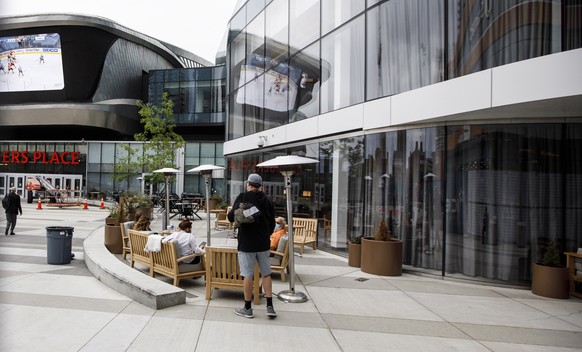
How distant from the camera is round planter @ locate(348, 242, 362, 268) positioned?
32.1 feet

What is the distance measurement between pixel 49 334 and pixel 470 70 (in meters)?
8.68

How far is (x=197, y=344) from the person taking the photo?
15.4 ft

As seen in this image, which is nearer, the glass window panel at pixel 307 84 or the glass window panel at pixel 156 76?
the glass window panel at pixel 307 84

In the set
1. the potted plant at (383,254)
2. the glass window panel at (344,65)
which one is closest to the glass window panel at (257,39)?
the glass window panel at (344,65)

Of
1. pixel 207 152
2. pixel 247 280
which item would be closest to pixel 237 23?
pixel 247 280

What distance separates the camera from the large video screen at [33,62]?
154ft

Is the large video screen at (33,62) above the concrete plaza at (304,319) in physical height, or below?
above

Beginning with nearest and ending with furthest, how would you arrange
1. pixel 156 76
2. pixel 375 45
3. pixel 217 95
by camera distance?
pixel 375 45 → pixel 217 95 → pixel 156 76

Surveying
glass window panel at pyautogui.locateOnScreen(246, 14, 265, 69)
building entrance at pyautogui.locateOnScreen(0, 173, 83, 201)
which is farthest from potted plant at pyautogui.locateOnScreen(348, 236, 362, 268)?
building entrance at pyautogui.locateOnScreen(0, 173, 83, 201)

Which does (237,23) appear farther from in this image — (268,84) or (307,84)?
(307,84)

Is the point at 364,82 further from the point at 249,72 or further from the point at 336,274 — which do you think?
the point at 249,72

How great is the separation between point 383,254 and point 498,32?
514 cm

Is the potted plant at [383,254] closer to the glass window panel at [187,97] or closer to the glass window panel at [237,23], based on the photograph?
the glass window panel at [237,23]

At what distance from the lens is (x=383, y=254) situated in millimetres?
8891
